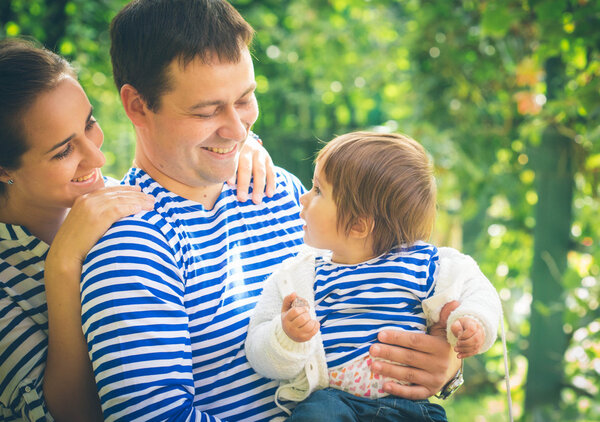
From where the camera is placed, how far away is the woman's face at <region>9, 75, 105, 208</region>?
55.8 inches

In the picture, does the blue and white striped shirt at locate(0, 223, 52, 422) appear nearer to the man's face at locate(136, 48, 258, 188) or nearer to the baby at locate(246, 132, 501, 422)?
the man's face at locate(136, 48, 258, 188)

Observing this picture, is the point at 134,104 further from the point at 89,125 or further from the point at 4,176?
the point at 4,176

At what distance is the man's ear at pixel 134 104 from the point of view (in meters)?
1.53

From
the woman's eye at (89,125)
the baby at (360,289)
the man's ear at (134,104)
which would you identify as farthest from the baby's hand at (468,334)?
the woman's eye at (89,125)

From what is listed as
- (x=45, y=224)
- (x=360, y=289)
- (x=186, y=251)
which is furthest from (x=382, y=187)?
(x=45, y=224)

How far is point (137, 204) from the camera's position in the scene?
1.39m

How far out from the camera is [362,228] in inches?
59.0

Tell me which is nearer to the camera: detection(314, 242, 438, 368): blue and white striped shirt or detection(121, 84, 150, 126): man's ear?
detection(314, 242, 438, 368): blue and white striped shirt

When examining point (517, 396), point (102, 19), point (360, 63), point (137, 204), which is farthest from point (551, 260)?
point (102, 19)

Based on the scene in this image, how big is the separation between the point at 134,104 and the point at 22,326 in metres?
0.65

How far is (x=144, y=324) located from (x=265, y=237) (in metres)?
0.50

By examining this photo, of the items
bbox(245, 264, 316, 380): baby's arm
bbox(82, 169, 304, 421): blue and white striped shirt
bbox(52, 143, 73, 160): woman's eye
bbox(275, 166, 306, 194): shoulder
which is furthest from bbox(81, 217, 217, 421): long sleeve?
bbox(275, 166, 306, 194): shoulder

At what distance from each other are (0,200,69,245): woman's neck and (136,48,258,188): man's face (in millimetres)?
302

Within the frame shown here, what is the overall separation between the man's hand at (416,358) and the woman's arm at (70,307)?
719 mm
